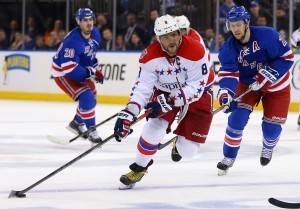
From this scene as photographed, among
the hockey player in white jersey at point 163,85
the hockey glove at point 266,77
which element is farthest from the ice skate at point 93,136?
the hockey player in white jersey at point 163,85

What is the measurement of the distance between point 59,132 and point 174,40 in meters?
4.34

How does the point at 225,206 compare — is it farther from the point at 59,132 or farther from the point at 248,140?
the point at 59,132

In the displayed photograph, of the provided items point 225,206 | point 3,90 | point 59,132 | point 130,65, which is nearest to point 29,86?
point 3,90

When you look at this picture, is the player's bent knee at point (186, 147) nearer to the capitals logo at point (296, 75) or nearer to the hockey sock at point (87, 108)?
the hockey sock at point (87, 108)

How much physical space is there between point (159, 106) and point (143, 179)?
0.76 metres

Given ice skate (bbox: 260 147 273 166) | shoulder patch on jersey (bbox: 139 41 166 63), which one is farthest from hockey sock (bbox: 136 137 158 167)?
ice skate (bbox: 260 147 273 166)

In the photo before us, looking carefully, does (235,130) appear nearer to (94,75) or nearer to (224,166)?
(224,166)

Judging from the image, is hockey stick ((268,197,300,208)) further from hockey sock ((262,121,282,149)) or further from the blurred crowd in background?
the blurred crowd in background

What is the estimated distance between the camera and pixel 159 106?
535 cm

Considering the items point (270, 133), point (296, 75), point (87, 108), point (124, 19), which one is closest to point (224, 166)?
point (270, 133)

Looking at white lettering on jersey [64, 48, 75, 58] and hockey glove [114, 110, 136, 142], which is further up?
hockey glove [114, 110, 136, 142]

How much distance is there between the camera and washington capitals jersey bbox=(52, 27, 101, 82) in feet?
27.1

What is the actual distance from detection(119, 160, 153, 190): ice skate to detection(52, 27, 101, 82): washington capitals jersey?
2768 millimetres

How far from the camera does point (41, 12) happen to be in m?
14.9
